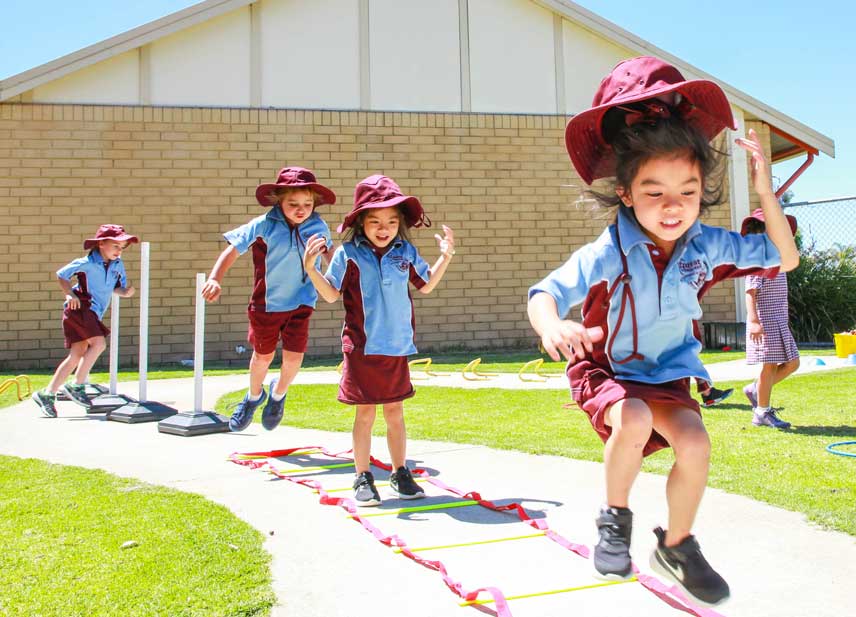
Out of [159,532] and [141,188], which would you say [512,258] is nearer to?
[141,188]

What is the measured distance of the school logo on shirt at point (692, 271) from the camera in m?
2.85

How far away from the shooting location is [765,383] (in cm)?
657

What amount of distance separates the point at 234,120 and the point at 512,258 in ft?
19.6

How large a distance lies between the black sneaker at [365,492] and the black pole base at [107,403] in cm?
435

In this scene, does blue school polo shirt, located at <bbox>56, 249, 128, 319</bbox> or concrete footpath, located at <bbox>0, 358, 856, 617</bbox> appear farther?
blue school polo shirt, located at <bbox>56, 249, 128, 319</bbox>

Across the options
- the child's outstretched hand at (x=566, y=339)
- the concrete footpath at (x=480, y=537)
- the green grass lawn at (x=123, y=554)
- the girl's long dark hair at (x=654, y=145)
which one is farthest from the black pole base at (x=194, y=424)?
the child's outstretched hand at (x=566, y=339)

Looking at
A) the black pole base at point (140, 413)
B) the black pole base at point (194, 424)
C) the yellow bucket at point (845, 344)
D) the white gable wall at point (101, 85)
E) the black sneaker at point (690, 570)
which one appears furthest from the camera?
the white gable wall at point (101, 85)

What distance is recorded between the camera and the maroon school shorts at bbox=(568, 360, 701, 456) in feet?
9.13

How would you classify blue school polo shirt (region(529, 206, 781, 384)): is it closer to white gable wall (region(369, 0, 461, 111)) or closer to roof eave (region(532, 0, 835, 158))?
white gable wall (region(369, 0, 461, 111))

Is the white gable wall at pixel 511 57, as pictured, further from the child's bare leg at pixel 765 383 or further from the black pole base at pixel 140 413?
the child's bare leg at pixel 765 383

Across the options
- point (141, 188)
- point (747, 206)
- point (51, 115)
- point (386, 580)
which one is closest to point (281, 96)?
point (141, 188)

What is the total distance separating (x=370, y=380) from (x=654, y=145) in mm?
2482

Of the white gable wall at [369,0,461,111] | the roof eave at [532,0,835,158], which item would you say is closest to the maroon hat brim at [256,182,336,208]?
the white gable wall at [369,0,461,111]

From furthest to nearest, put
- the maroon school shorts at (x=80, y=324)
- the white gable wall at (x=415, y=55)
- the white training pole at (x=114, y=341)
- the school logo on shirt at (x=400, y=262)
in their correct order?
the white gable wall at (x=415, y=55) < the maroon school shorts at (x=80, y=324) < the white training pole at (x=114, y=341) < the school logo on shirt at (x=400, y=262)
